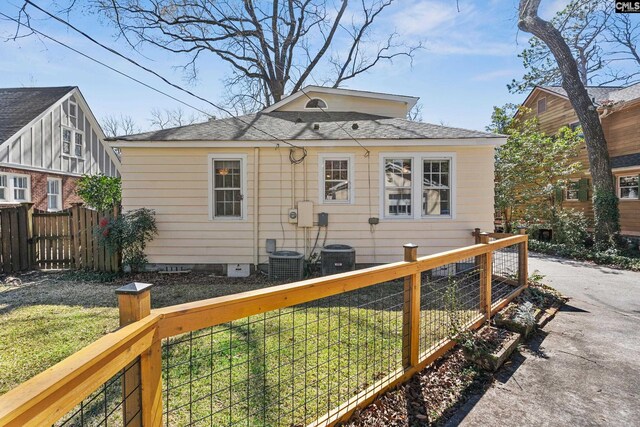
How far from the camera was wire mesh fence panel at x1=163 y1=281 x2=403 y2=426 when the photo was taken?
96.3 inches

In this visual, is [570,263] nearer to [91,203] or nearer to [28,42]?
[28,42]

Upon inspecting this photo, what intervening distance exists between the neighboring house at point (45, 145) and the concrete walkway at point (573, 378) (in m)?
16.2

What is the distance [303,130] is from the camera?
8.16 m

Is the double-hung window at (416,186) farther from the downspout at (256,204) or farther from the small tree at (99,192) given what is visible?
the small tree at (99,192)

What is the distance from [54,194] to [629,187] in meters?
24.8

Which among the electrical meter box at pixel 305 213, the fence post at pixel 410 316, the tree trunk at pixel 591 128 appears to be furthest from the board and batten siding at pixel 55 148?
the tree trunk at pixel 591 128

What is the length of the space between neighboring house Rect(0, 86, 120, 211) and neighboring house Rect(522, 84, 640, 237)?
71.7 feet

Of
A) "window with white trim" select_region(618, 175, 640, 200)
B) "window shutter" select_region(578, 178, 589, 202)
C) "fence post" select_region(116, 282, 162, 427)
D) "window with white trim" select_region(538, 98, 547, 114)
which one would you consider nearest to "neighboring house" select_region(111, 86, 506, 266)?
"fence post" select_region(116, 282, 162, 427)

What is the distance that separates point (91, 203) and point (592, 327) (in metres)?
14.3

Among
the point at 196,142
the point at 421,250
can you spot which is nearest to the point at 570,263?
the point at 421,250

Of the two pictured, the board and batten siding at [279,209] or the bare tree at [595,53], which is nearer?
the board and batten siding at [279,209]

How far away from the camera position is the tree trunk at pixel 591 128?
35.3ft

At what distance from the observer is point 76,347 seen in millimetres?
3639

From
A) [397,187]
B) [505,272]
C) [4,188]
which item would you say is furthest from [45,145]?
[505,272]
